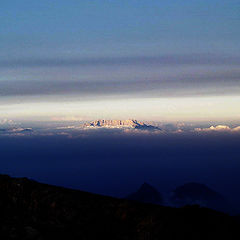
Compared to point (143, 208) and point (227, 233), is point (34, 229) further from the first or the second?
point (227, 233)

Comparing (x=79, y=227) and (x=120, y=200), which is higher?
(x=120, y=200)

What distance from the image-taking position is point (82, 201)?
8695 mm

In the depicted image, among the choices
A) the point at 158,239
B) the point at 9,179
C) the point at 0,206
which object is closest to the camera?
the point at 158,239

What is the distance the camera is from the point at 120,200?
8406 mm

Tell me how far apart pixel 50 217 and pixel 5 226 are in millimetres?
1506

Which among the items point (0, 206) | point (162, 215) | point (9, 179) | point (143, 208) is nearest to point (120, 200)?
point (143, 208)

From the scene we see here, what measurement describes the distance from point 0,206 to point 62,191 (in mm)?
2036

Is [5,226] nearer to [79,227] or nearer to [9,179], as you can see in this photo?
[79,227]

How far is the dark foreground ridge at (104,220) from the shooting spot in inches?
277

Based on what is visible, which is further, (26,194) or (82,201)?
(26,194)

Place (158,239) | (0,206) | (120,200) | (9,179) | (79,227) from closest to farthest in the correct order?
1. (158,239)
2. (79,227)
3. (120,200)
4. (0,206)
5. (9,179)

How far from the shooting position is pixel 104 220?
7.84 metres

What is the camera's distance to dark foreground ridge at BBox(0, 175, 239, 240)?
7.03 metres

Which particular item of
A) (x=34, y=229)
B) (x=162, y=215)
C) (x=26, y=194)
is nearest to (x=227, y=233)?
(x=162, y=215)
